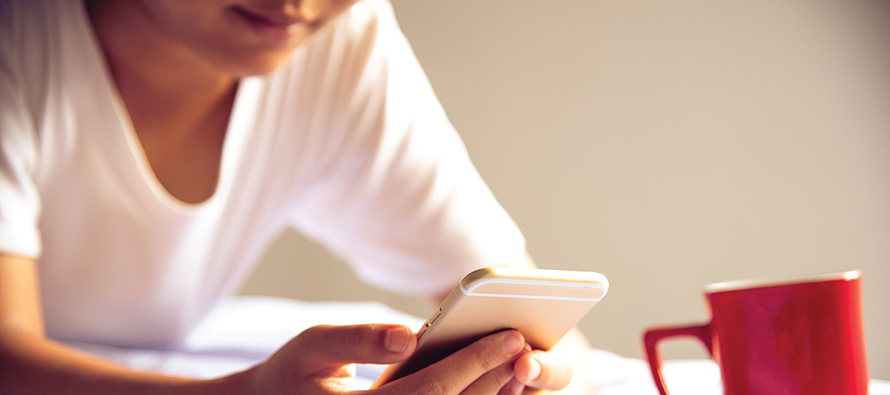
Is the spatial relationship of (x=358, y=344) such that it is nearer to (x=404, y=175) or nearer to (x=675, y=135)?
(x=404, y=175)

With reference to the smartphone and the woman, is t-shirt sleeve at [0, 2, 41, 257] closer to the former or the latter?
the woman

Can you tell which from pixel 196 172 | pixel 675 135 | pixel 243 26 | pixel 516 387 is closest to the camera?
pixel 516 387

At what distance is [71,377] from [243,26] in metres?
0.36

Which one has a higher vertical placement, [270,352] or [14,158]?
[14,158]

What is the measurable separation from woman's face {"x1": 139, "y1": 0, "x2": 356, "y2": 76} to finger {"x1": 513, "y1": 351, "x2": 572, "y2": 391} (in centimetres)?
42

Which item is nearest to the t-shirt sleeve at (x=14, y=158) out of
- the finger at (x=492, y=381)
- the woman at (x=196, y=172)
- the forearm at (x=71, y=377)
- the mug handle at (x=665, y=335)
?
the woman at (x=196, y=172)

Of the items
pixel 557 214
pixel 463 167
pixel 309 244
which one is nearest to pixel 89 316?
pixel 463 167

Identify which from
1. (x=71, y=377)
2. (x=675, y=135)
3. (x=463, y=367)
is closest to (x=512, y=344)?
(x=463, y=367)

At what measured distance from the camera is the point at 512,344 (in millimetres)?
468

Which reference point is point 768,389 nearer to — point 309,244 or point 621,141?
point 621,141

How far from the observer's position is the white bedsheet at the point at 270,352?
771 mm

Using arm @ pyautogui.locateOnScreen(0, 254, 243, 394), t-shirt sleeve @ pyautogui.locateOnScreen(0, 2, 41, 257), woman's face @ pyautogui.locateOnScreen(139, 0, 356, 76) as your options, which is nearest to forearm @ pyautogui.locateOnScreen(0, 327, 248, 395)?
arm @ pyautogui.locateOnScreen(0, 254, 243, 394)

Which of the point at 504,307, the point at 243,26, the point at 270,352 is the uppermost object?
the point at 243,26

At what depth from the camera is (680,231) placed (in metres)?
1.66
